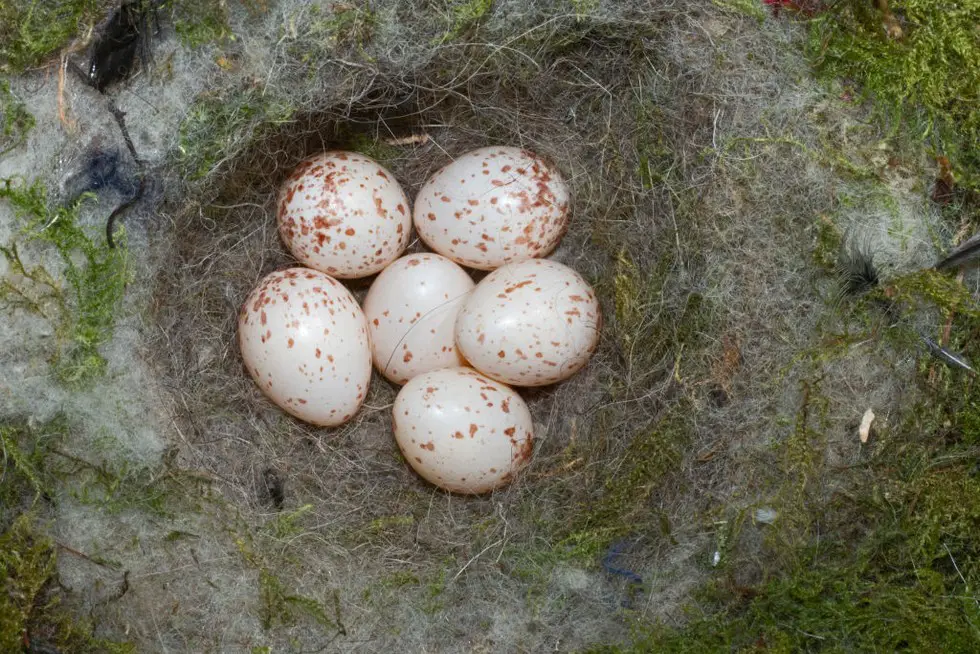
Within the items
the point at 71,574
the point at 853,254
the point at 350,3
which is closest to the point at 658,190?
the point at 853,254

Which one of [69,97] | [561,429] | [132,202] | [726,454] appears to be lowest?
[561,429]

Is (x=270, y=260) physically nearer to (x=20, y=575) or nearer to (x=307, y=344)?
(x=307, y=344)

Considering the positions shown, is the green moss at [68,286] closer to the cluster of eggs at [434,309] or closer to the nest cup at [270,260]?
the nest cup at [270,260]

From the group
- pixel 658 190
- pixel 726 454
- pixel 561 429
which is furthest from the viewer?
pixel 561 429

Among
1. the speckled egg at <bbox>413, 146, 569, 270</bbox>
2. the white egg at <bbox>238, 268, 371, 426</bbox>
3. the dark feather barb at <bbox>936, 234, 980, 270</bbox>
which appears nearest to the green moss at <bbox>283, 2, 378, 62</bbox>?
the speckled egg at <bbox>413, 146, 569, 270</bbox>

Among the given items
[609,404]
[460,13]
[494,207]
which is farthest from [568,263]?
[460,13]

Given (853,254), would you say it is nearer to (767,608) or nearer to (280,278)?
(767,608)

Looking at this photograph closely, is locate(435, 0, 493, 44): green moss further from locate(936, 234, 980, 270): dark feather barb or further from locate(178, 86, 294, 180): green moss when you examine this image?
locate(936, 234, 980, 270): dark feather barb
